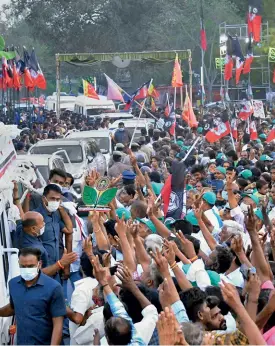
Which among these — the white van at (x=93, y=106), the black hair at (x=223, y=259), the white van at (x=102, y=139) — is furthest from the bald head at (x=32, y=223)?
the white van at (x=93, y=106)

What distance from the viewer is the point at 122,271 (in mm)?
6855

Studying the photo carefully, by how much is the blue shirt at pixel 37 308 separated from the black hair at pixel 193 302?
3.10 ft

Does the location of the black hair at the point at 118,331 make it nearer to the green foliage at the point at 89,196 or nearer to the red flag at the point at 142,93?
the green foliage at the point at 89,196

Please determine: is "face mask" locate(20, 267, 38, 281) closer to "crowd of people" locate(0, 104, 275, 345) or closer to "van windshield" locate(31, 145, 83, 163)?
"crowd of people" locate(0, 104, 275, 345)

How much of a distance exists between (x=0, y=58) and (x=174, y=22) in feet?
110

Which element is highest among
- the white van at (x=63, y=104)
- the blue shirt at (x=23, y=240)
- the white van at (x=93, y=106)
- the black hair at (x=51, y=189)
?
the black hair at (x=51, y=189)

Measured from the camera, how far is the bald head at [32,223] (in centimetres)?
887

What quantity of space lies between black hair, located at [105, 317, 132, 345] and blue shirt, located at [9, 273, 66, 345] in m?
1.24

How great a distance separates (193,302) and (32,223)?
8.06 ft

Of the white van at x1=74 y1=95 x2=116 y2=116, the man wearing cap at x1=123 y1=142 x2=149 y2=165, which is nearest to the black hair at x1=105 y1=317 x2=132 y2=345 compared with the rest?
the man wearing cap at x1=123 y1=142 x2=149 y2=165

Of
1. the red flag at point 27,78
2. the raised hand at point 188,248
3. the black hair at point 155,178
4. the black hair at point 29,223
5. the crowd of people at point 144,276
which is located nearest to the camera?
the crowd of people at point 144,276

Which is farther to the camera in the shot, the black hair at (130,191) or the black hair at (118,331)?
the black hair at (130,191)

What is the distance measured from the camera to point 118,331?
6.02 meters

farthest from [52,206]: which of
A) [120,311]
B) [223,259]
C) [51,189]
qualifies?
[120,311]
